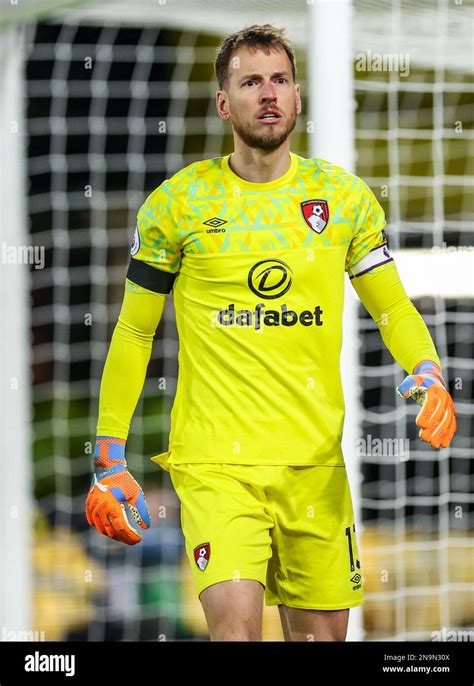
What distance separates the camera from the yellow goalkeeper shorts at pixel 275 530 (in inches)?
115

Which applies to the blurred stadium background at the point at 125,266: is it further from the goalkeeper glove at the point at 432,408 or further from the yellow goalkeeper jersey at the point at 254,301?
the goalkeeper glove at the point at 432,408

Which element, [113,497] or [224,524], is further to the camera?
[113,497]

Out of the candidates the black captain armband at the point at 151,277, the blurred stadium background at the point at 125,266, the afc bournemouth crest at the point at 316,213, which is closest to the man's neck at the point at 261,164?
the afc bournemouth crest at the point at 316,213

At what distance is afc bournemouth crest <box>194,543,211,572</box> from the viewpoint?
293 cm

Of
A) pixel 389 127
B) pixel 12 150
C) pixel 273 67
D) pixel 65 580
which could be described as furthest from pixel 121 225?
pixel 273 67

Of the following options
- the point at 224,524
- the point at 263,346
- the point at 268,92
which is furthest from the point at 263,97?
the point at 224,524

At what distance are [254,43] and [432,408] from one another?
1023 mm

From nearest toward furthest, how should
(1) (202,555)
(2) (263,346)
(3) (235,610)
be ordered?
(3) (235,610)
(1) (202,555)
(2) (263,346)

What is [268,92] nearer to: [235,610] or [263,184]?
[263,184]

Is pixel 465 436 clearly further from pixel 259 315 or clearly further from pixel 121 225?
pixel 259 315

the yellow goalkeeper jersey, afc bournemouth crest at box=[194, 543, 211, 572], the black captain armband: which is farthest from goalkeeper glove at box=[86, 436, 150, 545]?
the black captain armband

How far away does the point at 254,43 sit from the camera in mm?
3107

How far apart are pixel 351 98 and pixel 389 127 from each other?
2.47ft

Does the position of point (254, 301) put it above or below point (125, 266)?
below
